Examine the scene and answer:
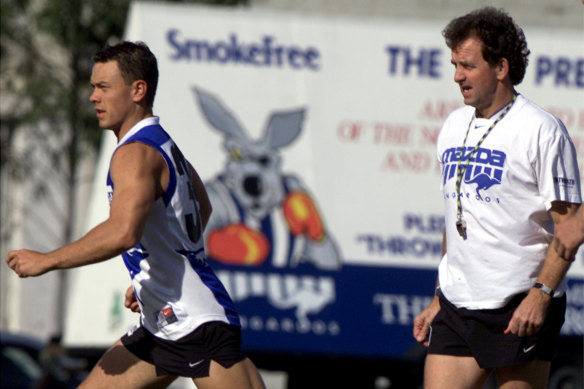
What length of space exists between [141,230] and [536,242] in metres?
1.48

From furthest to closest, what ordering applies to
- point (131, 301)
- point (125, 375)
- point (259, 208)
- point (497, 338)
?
point (259, 208)
point (131, 301)
point (125, 375)
point (497, 338)

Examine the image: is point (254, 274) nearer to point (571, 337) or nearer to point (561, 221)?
point (571, 337)

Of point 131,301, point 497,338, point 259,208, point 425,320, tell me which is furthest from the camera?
point 259,208

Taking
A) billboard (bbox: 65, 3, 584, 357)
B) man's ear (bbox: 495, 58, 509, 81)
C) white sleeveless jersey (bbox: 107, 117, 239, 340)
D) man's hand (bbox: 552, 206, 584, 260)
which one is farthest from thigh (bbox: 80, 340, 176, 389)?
billboard (bbox: 65, 3, 584, 357)

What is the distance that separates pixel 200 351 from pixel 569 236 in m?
1.47

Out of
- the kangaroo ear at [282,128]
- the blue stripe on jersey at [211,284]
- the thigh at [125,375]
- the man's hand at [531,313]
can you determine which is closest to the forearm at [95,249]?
the blue stripe on jersey at [211,284]

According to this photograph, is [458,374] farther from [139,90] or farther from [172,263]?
[139,90]

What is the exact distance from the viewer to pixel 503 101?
4.46 metres

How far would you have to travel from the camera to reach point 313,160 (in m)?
9.87

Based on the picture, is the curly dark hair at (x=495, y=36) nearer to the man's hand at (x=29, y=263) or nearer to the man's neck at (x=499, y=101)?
the man's neck at (x=499, y=101)

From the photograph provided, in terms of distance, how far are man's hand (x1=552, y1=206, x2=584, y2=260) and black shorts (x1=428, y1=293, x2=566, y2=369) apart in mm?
253

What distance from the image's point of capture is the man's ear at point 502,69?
4418mm

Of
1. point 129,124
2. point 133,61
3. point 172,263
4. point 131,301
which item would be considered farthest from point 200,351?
point 133,61

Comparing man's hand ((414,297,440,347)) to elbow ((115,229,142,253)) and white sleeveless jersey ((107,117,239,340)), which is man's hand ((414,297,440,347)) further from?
elbow ((115,229,142,253))
